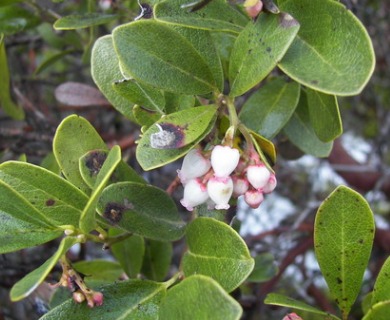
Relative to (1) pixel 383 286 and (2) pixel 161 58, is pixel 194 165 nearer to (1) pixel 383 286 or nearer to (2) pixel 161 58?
(2) pixel 161 58

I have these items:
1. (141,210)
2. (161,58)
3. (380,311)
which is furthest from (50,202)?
(380,311)

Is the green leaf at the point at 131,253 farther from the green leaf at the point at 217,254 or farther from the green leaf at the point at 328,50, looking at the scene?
the green leaf at the point at 328,50

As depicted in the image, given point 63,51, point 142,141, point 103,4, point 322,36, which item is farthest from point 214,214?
point 63,51

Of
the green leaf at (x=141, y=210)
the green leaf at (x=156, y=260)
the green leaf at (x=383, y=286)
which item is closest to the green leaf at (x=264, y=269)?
the green leaf at (x=156, y=260)

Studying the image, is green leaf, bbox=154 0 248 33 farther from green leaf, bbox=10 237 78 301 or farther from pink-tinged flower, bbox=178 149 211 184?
green leaf, bbox=10 237 78 301

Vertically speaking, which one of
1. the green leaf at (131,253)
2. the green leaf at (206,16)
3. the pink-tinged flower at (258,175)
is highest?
the green leaf at (206,16)

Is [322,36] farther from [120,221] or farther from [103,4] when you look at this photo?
[103,4]
